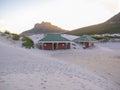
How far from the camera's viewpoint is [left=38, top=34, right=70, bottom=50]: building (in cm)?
4288

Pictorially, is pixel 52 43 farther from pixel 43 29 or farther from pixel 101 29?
pixel 43 29

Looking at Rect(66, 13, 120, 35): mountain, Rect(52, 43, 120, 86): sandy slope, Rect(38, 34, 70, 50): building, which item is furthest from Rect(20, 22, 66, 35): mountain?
Rect(52, 43, 120, 86): sandy slope

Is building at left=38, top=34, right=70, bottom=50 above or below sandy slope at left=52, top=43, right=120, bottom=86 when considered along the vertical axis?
above

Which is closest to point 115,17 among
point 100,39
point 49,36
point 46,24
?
point 46,24

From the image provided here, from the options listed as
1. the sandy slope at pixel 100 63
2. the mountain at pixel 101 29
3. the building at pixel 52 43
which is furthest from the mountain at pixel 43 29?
the sandy slope at pixel 100 63

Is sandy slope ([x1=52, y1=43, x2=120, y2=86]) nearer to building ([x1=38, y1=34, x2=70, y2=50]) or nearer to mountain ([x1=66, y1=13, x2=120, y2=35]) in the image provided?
building ([x1=38, y1=34, x2=70, y2=50])

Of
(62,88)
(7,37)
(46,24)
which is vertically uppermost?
(46,24)

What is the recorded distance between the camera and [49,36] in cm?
4441

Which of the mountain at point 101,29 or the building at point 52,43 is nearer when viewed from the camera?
the building at point 52,43

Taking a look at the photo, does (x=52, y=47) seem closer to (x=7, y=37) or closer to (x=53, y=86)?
(x=7, y=37)

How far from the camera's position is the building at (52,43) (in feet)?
141

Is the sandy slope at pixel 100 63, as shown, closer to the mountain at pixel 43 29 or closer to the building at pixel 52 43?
the building at pixel 52 43

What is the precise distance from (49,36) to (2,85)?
114 feet

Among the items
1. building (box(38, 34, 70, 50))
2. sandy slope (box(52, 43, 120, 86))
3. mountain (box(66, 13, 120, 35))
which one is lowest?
sandy slope (box(52, 43, 120, 86))
